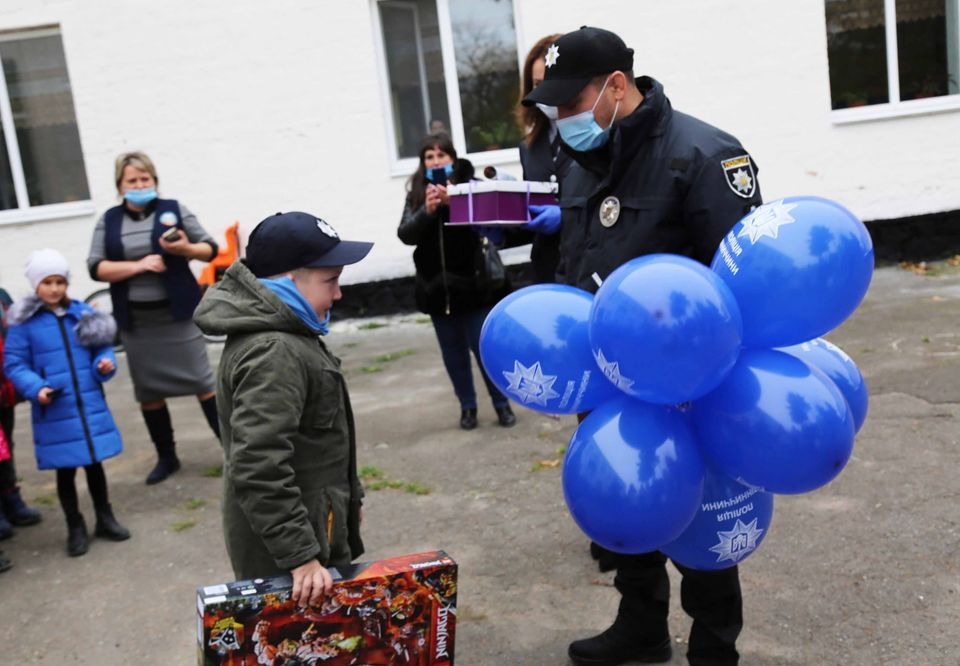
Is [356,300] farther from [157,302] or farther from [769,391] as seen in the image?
[769,391]

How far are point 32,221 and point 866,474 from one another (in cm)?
892

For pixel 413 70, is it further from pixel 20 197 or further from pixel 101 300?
pixel 20 197

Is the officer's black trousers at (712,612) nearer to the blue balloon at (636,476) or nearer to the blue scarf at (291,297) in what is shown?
the blue balloon at (636,476)

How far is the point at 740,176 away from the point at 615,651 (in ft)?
5.42

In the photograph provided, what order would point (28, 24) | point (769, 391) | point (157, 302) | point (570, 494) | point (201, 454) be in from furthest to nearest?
point (28, 24)
point (201, 454)
point (157, 302)
point (570, 494)
point (769, 391)

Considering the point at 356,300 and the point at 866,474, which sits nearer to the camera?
the point at 866,474

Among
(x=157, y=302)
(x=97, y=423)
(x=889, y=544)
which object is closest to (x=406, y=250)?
(x=157, y=302)

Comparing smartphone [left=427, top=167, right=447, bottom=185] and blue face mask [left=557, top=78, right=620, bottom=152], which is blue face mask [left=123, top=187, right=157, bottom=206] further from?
blue face mask [left=557, top=78, right=620, bottom=152]

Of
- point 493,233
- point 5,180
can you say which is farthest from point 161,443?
point 5,180

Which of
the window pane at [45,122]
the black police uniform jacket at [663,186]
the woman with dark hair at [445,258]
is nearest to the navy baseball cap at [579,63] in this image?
the black police uniform jacket at [663,186]

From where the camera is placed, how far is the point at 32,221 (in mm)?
10391

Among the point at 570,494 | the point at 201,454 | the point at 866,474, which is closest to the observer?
the point at 570,494

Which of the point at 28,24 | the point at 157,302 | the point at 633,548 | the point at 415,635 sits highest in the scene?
the point at 28,24

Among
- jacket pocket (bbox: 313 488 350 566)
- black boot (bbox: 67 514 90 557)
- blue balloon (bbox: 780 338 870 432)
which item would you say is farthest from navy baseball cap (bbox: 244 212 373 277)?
black boot (bbox: 67 514 90 557)
